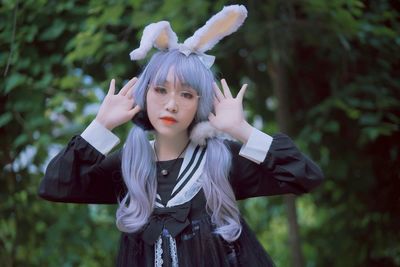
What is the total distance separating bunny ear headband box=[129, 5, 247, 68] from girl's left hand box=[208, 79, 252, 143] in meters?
0.11

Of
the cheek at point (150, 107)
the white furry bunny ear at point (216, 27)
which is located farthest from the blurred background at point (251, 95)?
the cheek at point (150, 107)

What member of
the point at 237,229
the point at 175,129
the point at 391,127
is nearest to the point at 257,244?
the point at 237,229

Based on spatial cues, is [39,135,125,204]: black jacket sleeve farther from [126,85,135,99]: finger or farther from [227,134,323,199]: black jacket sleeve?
[227,134,323,199]: black jacket sleeve

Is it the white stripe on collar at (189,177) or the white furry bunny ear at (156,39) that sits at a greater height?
the white furry bunny ear at (156,39)

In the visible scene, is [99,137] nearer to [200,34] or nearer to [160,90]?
[160,90]

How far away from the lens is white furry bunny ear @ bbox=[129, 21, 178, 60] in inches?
66.0

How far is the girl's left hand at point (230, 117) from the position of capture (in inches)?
64.6

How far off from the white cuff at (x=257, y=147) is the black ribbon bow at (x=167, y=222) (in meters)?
0.22

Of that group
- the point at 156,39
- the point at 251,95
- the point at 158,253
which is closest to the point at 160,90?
the point at 156,39

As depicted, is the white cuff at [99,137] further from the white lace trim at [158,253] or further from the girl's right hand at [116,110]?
Result: the white lace trim at [158,253]

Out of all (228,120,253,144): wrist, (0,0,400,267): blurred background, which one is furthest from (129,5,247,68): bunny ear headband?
(0,0,400,267): blurred background

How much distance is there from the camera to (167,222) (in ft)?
5.40

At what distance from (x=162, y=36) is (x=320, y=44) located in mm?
1155

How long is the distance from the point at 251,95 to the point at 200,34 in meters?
1.42
